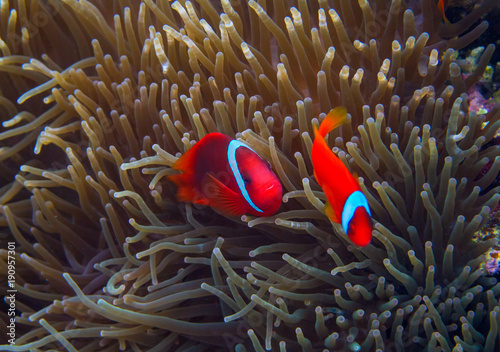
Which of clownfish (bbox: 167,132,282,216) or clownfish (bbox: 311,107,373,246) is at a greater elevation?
clownfish (bbox: 167,132,282,216)

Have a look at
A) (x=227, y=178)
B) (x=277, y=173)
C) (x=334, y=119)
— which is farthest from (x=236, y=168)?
(x=334, y=119)

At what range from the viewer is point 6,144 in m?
1.76

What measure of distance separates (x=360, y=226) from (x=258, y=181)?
28 centimetres

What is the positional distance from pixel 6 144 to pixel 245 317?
4.21ft

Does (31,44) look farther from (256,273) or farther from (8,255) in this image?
(256,273)

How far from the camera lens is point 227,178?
115 cm

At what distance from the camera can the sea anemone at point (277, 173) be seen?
1135mm

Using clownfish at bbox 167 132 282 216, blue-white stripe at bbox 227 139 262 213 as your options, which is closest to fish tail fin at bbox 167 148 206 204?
clownfish at bbox 167 132 282 216

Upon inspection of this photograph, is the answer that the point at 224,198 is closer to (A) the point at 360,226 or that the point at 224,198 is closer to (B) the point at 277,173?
(B) the point at 277,173

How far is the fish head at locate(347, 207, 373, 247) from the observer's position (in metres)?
0.94

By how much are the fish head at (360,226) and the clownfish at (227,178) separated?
0.70 ft

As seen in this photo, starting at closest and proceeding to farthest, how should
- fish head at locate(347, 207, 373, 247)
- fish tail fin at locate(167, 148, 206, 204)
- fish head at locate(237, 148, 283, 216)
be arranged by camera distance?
1. fish head at locate(347, 207, 373, 247)
2. fish head at locate(237, 148, 283, 216)
3. fish tail fin at locate(167, 148, 206, 204)

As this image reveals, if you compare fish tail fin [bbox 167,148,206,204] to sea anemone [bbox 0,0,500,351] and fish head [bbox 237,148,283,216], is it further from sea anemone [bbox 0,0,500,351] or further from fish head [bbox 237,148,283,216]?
fish head [bbox 237,148,283,216]

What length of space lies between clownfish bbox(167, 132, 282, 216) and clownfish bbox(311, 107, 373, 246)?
13 centimetres
